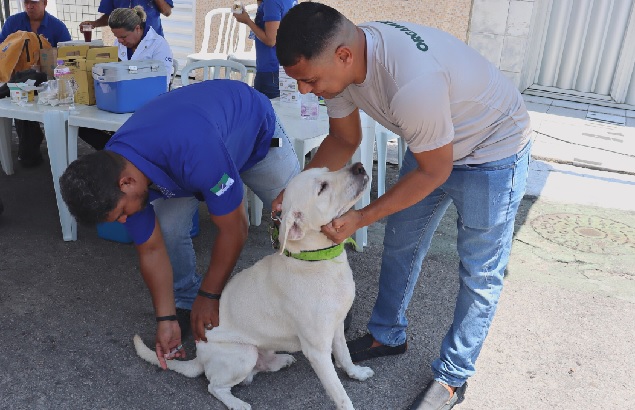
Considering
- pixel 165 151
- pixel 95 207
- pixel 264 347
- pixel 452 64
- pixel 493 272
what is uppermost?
pixel 452 64

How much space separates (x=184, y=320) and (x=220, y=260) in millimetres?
773

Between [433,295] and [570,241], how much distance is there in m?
1.49

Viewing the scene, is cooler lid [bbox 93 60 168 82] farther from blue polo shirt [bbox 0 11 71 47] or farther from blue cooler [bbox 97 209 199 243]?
blue polo shirt [bbox 0 11 71 47]

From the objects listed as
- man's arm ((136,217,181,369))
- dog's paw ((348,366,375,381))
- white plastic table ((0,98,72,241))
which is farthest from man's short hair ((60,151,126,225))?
white plastic table ((0,98,72,241))

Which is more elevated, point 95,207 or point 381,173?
point 95,207

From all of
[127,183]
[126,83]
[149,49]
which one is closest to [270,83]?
[149,49]

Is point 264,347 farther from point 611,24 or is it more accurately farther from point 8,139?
point 611,24

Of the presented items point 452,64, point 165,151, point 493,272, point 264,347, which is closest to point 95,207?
point 165,151

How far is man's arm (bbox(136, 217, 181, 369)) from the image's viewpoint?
2.73m

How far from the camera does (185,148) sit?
7.80 feet

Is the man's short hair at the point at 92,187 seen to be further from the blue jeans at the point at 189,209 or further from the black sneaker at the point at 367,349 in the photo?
the black sneaker at the point at 367,349

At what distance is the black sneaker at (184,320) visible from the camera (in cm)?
318

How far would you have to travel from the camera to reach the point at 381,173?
15.7 ft

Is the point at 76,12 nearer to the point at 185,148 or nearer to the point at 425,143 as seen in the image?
the point at 185,148
